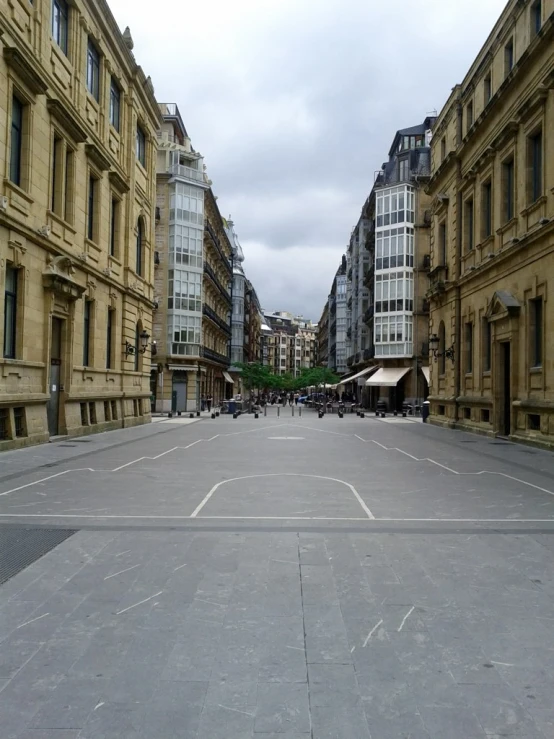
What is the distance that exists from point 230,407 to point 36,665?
45199 mm

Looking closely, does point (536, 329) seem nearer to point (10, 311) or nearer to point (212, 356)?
point (10, 311)

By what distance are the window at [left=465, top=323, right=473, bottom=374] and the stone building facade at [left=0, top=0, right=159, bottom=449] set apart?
1494 centimetres

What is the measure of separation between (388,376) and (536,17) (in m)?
34.8

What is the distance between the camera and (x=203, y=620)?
181 inches

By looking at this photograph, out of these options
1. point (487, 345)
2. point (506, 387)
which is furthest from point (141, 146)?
point (506, 387)

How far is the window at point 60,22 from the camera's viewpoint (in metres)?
19.7

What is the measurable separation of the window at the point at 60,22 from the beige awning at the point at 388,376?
36939 mm

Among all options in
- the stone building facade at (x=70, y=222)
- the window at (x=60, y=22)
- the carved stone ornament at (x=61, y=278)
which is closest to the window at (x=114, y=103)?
the stone building facade at (x=70, y=222)

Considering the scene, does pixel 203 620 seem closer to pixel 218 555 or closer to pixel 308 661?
pixel 308 661

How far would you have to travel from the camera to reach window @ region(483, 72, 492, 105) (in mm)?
25219

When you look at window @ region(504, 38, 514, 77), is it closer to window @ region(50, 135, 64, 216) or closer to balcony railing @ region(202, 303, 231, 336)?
window @ region(50, 135, 64, 216)

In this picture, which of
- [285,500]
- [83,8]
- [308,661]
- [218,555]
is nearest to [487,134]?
[83,8]

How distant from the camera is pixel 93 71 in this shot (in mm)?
23719

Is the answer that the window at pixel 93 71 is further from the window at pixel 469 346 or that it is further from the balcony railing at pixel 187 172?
the balcony railing at pixel 187 172
